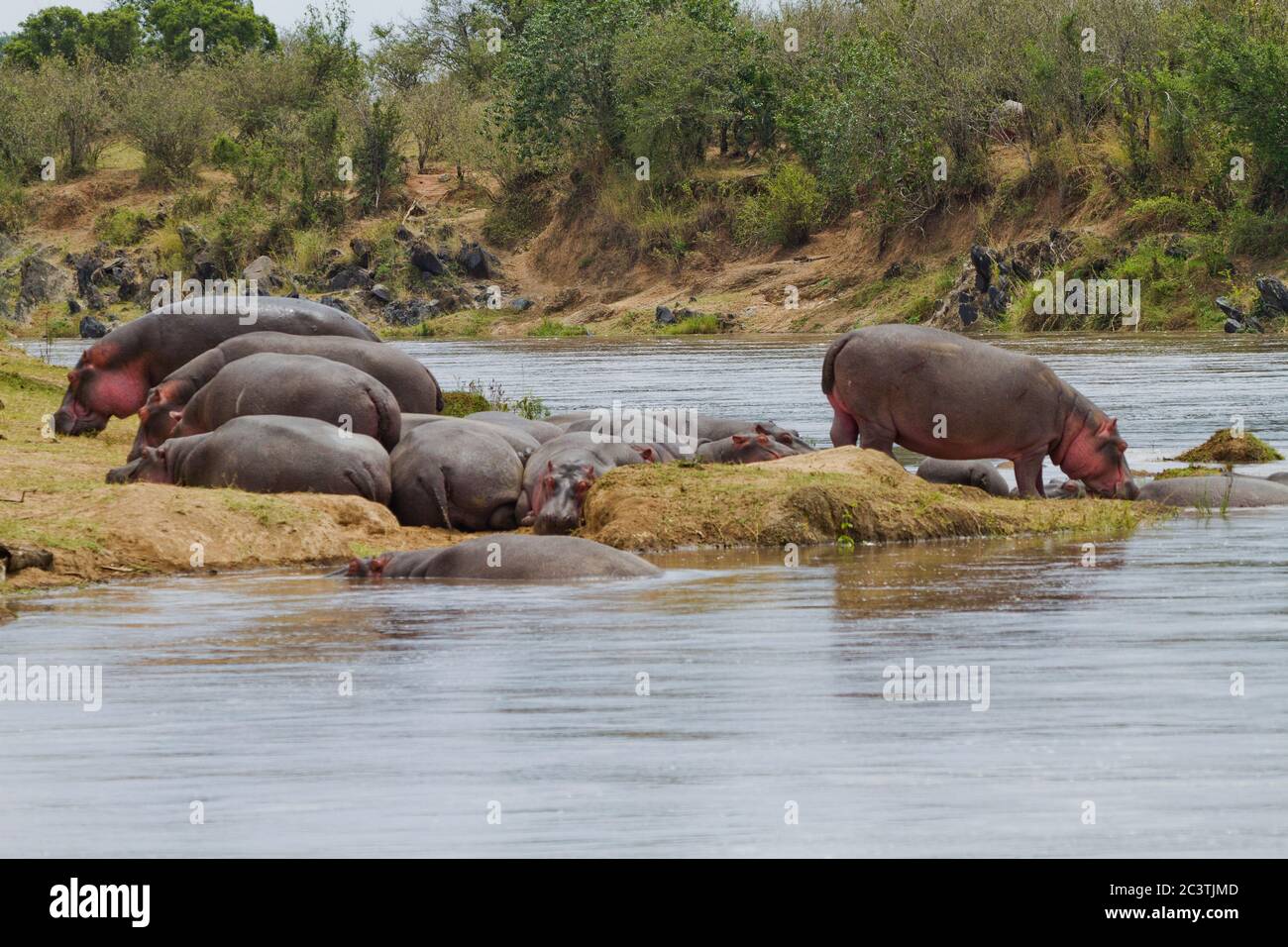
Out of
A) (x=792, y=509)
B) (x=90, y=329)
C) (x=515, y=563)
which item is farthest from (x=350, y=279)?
(x=515, y=563)

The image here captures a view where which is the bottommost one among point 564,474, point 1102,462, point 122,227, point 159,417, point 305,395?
point 1102,462

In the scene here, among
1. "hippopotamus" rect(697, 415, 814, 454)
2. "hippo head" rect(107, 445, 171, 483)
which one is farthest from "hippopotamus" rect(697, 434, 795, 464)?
"hippo head" rect(107, 445, 171, 483)

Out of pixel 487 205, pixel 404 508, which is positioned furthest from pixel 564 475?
pixel 487 205

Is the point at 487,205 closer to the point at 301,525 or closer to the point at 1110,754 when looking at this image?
the point at 301,525

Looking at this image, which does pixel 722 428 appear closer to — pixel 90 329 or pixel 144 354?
pixel 144 354

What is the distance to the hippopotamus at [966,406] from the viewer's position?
1373cm

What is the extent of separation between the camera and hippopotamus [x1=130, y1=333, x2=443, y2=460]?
14.3m

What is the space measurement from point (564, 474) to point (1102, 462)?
409cm

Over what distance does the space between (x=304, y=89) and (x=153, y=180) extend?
26.5 feet

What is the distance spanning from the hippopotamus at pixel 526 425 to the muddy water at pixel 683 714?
129 inches

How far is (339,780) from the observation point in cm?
582

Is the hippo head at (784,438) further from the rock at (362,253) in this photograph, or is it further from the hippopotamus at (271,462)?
the rock at (362,253)

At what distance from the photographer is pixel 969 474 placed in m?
14.4

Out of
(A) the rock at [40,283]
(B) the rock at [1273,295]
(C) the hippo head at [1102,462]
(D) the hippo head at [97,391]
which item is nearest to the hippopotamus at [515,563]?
(C) the hippo head at [1102,462]
